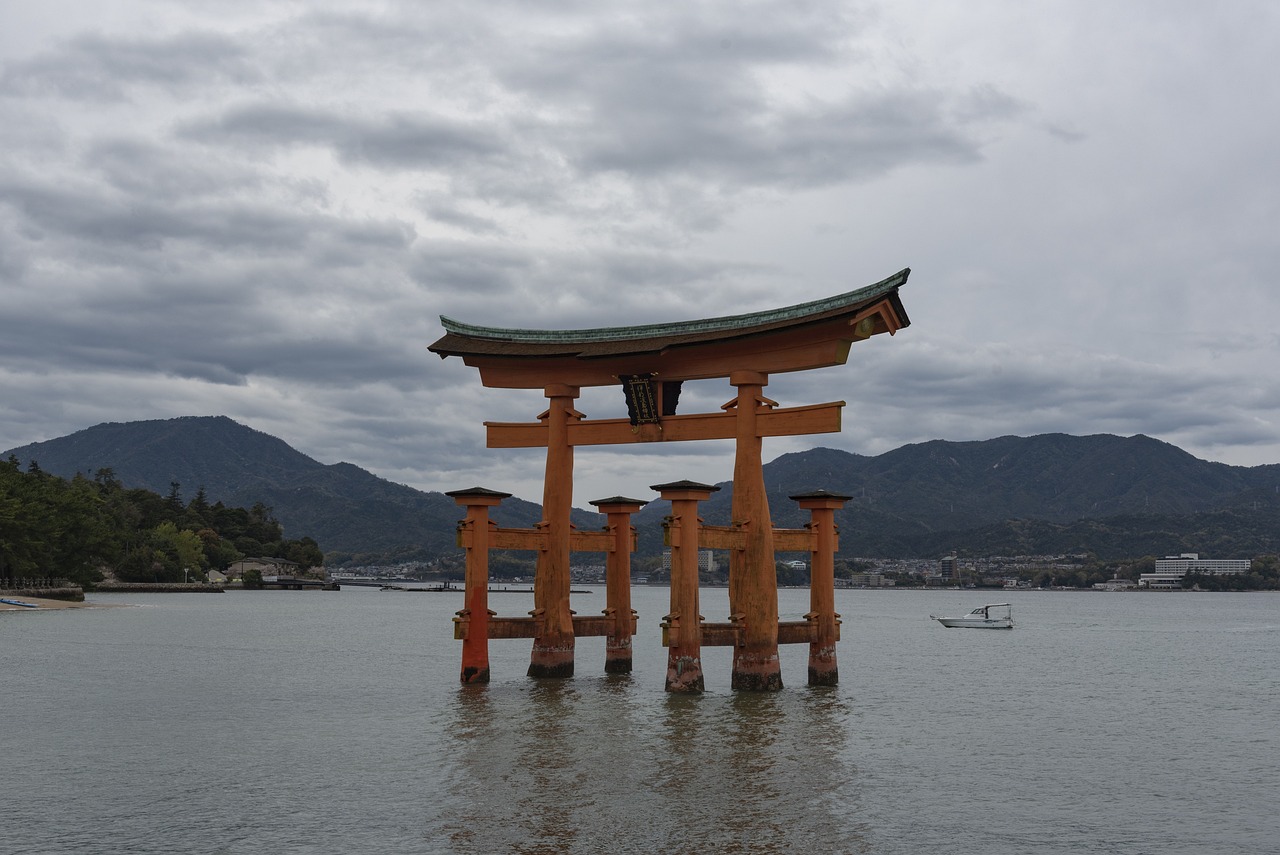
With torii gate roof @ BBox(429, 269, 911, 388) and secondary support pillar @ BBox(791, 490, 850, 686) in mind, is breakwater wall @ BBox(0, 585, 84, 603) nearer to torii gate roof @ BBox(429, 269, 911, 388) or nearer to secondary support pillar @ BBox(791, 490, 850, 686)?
torii gate roof @ BBox(429, 269, 911, 388)

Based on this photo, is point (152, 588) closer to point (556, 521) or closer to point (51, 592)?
point (51, 592)

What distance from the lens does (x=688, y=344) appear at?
26938 mm

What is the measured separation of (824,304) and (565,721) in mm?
10572

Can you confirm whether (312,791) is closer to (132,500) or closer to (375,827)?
(375,827)

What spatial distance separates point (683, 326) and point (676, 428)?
8.08 ft

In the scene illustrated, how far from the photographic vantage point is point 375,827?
1526cm

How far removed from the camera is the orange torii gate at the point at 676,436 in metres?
25.6

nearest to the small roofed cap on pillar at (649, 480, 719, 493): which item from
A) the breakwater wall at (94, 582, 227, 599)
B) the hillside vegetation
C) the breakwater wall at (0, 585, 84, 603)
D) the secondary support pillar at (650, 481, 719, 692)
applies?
the secondary support pillar at (650, 481, 719, 692)

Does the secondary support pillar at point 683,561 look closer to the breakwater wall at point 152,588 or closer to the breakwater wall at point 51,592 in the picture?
the breakwater wall at point 51,592

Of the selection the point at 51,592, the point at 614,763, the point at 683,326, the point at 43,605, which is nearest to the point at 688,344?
the point at 683,326

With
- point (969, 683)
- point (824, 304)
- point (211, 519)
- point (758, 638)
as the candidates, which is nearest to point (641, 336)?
point (824, 304)

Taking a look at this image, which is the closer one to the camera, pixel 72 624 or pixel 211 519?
pixel 72 624

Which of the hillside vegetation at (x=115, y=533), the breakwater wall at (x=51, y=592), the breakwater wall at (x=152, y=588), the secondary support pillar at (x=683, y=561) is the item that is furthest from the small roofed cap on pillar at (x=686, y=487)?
the breakwater wall at (x=152, y=588)

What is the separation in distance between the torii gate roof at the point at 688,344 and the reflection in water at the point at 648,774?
25.4 ft
